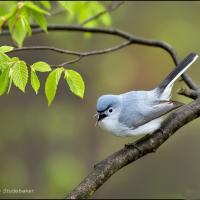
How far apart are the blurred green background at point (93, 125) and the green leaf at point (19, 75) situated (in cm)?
382

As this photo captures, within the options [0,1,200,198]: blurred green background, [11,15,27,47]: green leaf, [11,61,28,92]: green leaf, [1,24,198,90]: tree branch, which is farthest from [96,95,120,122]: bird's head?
[0,1,200,198]: blurred green background

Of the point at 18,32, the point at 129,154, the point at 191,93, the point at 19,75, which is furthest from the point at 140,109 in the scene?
the point at 19,75

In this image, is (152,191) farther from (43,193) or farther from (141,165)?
(43,193)

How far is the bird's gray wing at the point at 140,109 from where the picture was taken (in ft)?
→ 13.1

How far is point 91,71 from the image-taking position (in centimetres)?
796

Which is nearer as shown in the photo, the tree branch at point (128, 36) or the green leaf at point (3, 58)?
the green leaf at point (3, 58)

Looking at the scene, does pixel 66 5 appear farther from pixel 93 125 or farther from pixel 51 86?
pixel 93 125

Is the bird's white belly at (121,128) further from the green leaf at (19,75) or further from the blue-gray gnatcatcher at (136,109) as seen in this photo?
the green leaf at (19,75)

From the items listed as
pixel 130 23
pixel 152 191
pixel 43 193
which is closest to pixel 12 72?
pixel 43 193

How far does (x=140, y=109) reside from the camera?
4086 mm

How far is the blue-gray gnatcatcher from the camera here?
154 inches

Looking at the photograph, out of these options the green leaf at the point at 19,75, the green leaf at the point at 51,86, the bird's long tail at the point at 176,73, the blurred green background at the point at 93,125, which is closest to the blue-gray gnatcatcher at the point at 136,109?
the bird's long tail at the point at 176,73

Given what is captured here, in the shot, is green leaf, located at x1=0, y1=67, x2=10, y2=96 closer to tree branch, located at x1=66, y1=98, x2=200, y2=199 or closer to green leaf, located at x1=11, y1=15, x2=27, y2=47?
tree branch, located at x1=66, y1=98, x2=200, y2=199

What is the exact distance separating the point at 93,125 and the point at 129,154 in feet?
14.8
